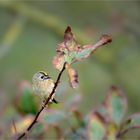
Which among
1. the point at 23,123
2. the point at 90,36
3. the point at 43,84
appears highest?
the point at 90,36

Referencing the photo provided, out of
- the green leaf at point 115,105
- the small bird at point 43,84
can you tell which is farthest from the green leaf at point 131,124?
the small bird at point 43,84

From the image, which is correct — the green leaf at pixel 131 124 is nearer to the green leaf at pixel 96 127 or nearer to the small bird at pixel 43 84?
the green leaf at pixel 96 127

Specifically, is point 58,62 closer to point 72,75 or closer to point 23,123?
point 72,75

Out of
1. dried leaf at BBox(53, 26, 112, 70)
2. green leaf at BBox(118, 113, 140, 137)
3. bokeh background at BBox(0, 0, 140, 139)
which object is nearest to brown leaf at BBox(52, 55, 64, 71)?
dried leaf at BBox(53, 26, 112, 70)

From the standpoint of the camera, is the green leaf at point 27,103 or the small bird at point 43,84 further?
the green leaf at point 27,103

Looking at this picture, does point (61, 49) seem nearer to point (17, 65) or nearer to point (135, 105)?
point (135, 105)

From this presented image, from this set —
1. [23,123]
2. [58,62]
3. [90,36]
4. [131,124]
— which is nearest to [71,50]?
[58,62]
